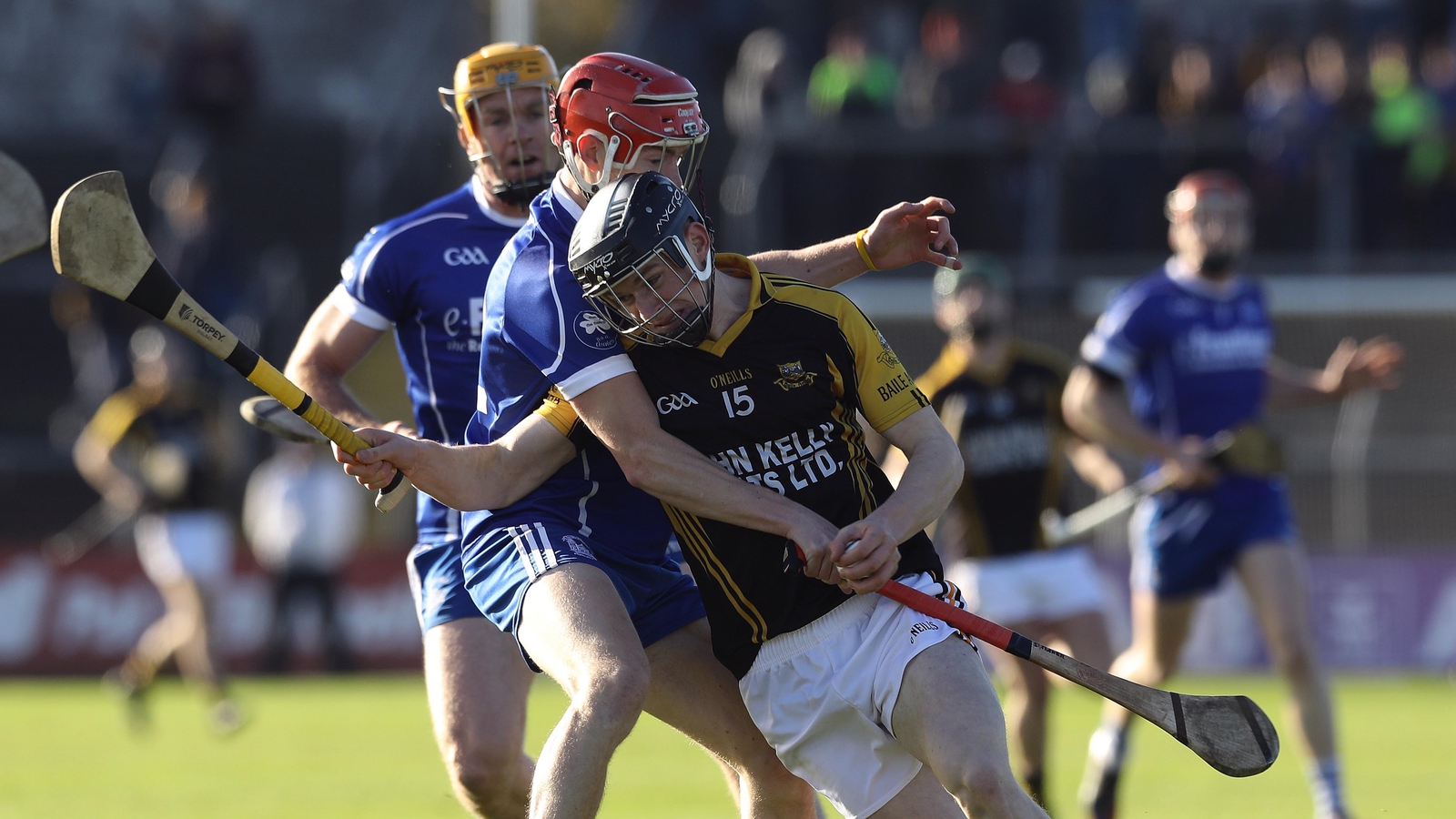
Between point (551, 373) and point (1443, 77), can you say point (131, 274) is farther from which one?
point (1443, 77)

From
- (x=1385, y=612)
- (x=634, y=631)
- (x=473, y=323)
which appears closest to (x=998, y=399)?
(x=473, y=323)

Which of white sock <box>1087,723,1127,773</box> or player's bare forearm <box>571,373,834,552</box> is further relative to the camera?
white sock <box>1087,723,1127,773</box>

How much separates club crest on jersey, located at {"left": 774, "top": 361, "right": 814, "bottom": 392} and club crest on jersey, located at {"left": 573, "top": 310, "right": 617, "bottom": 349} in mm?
404

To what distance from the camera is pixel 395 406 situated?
51.8 feet

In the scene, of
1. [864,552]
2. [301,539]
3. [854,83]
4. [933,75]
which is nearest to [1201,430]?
[864,552]

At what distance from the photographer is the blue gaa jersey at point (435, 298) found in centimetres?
541

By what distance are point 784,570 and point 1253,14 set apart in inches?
610

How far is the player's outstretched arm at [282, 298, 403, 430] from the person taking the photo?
546 cm

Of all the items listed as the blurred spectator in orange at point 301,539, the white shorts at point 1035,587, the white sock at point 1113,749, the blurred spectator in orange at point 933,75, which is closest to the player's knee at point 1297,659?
the white sock at point 1113,749

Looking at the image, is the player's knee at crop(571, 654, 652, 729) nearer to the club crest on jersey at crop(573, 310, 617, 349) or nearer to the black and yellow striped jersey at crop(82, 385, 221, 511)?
the club crest on jersey at crop(573, 310, 617, 349)

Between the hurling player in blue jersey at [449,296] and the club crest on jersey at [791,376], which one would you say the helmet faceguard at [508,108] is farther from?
the club crest on jersey at [791,376]

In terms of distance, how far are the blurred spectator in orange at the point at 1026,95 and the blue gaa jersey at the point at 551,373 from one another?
36.7 ft

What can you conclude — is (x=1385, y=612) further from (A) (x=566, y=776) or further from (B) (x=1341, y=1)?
(A) (x=566, y=776)

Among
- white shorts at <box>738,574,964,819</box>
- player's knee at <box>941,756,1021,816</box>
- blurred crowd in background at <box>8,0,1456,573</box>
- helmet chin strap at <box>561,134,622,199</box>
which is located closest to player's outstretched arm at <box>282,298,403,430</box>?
helmet chin strap at <box>561,134,622,199</box>
